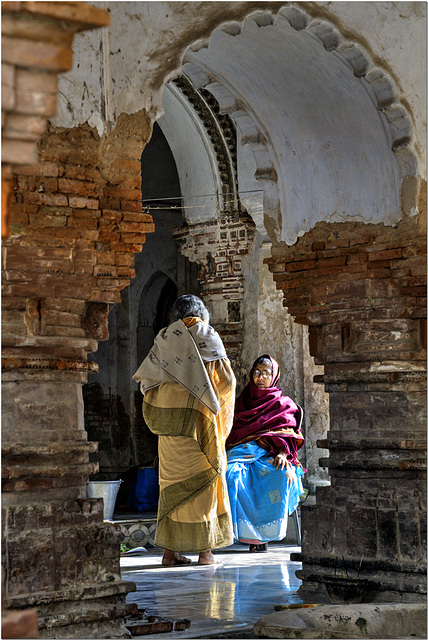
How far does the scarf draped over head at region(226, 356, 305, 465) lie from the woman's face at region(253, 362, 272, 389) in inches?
1.8

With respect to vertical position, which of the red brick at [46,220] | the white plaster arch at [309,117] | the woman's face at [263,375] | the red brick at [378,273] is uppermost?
the white plaster arch at [309,117]

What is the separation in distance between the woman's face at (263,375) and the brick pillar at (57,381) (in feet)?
13.1

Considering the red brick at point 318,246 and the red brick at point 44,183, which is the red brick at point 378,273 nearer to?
the red brick at point 318,246

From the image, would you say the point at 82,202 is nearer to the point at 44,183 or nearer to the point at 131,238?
the point at 44,183

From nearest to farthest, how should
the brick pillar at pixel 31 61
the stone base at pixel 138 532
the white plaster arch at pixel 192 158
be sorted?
the brick pillar at pixel 31 61 → the stone base at pixel 138 532 → the white plaster arch at pixel 192 158

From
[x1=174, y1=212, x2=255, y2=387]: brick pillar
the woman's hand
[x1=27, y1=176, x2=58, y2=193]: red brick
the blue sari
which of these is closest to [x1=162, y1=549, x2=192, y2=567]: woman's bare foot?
the blue sari

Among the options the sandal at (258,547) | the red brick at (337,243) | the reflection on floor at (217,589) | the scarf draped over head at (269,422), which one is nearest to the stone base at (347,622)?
the reflection on floor at (217,589)

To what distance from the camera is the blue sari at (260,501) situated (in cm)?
778

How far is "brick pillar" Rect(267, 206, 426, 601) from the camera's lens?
5762 mm

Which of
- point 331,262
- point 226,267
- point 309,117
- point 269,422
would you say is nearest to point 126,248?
point 331,262

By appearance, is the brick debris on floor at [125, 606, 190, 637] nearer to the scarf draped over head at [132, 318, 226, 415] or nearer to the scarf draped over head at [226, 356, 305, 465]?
the scarf draped over head at [132, 318, 226, 415]

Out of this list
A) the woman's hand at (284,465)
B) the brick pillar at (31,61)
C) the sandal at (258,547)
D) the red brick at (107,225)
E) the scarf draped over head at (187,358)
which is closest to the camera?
the brick pillar at (31,61)

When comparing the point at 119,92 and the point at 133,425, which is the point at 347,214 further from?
the point at 133,425

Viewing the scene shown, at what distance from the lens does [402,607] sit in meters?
4.25
